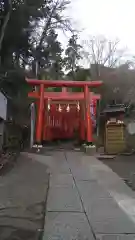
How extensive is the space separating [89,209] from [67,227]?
4.49ft

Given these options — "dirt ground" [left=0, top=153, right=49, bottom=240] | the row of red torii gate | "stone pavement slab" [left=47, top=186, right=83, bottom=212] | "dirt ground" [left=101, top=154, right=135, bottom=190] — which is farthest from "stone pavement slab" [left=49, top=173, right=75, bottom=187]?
the row of red torii gate

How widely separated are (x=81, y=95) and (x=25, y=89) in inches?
276

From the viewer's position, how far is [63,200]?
8.21 meters

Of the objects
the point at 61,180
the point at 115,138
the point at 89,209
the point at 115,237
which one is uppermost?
the point at 115,138

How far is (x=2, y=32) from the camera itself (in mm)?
25484

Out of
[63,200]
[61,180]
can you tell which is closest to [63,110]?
[61,180]

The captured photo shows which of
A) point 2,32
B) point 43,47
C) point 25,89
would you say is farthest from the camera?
point 43,47

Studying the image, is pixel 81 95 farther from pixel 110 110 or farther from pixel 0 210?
pixel 0 210

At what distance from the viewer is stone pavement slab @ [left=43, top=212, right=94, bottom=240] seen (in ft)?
18.2

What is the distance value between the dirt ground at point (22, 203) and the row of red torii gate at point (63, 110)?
11428mm

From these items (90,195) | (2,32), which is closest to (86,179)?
(90,195)

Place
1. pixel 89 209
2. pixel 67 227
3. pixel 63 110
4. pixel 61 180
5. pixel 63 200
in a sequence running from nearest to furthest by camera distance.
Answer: pixel 67 227 < pixel 89 209 < pixel 63 200 < pixel 61 180 < pixel 63 110

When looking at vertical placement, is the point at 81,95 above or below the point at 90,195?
above

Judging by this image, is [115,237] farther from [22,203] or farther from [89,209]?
[22,203]
